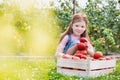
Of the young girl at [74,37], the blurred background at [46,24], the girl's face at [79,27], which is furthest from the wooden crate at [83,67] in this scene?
the blurred background at [46,24]

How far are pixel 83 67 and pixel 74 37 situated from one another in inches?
31.2

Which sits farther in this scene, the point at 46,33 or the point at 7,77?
the point at 46,33

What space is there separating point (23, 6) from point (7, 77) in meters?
3.91

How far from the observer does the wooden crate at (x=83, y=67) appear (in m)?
4.82

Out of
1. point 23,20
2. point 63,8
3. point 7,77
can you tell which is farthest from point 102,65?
point 63,8

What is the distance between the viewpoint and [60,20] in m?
8.70

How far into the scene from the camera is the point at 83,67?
4.84 m

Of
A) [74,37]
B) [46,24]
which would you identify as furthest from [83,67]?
[46,24]

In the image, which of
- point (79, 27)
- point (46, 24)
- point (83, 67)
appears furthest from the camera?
point (46, 24)

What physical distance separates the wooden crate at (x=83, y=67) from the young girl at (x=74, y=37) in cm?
28

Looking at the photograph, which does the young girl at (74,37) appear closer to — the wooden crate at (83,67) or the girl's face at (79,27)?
the girl's face at (79,27)

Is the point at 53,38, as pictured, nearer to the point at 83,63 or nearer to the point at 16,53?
the point at 16,53

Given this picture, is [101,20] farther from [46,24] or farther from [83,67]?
[83,67]

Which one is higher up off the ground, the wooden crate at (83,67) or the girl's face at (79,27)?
the girl's face at (79,27)
